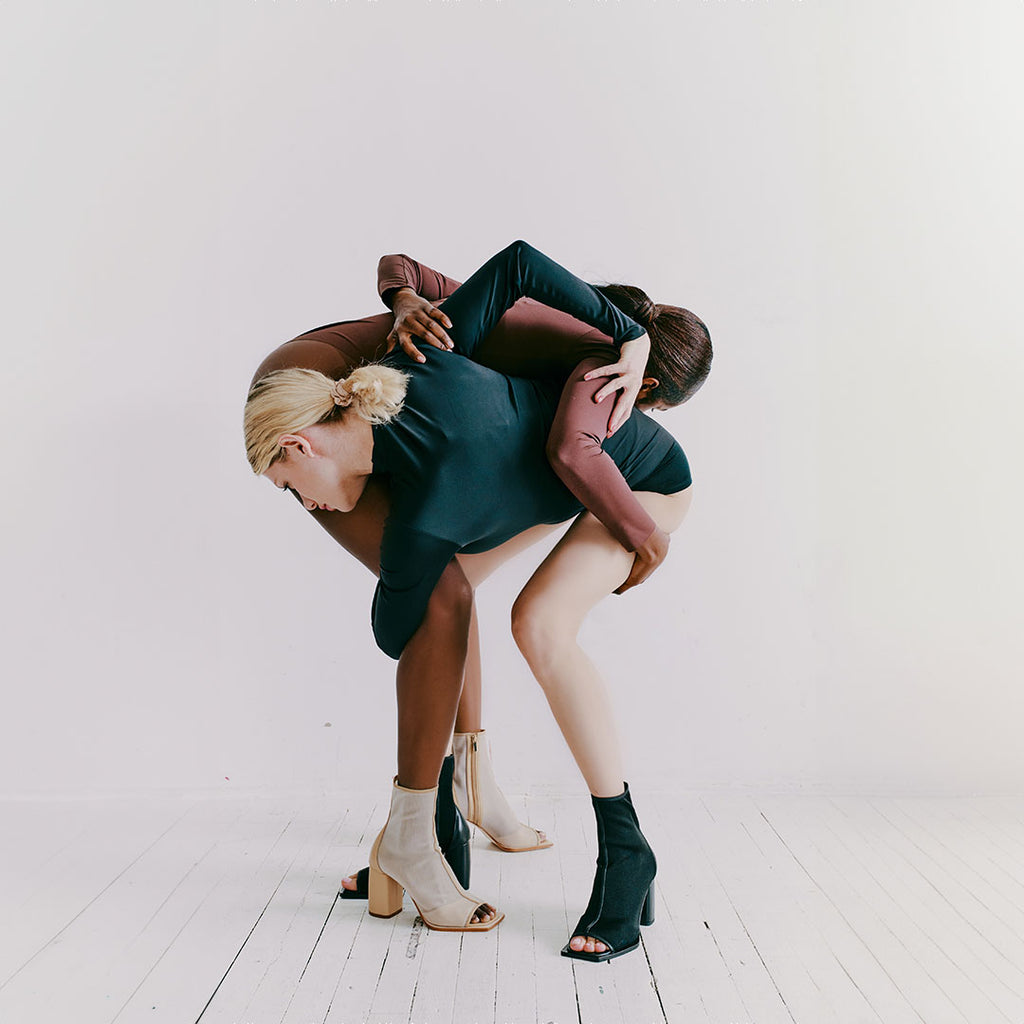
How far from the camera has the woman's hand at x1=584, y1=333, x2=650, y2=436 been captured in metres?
1.75

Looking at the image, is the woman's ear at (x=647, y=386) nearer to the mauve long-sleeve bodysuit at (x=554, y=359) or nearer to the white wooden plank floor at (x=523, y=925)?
the mauve long-sleeve bodysuit at (x=554, y=359)

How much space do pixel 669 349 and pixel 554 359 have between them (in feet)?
0.78

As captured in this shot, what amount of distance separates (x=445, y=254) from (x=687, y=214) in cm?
66

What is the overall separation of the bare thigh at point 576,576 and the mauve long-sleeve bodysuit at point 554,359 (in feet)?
0.18

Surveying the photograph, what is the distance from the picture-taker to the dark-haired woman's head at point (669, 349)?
1955mm

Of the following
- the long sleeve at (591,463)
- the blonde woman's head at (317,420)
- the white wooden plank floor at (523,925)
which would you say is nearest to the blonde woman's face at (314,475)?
the blonde woman's head at (317,420)

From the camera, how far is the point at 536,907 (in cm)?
189

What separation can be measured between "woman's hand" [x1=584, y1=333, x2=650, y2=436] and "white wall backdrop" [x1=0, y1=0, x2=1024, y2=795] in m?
0.93

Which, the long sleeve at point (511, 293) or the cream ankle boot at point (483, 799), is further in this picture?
the cream ankle boot at point (483, 799)

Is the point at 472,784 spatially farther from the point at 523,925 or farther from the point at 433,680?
the point at 433,680

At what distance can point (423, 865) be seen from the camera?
1.73 meters

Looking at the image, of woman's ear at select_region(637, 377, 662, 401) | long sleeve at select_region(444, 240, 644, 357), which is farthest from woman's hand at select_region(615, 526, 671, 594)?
long sleeve at select_region(444, 240, 644, 357)

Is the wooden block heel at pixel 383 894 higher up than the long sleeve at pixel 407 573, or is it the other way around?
the long sleeve at pixel 407 573

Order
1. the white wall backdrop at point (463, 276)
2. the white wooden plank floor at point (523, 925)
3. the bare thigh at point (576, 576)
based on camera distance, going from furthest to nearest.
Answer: the white wall backdrop at point (463, 276) → the bare thigh at point (576, 576) → the white wooden plank floor at point (523, 925)
